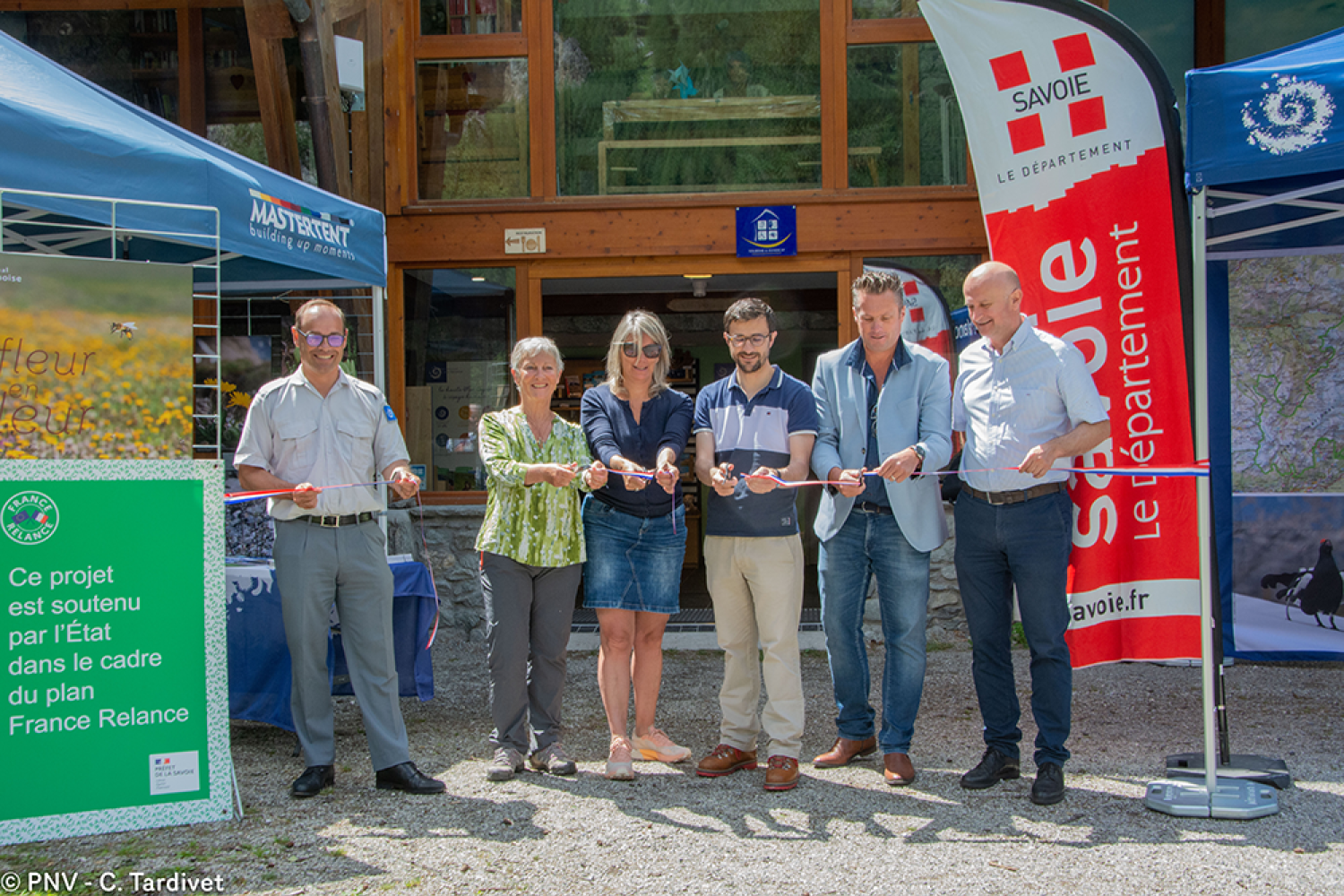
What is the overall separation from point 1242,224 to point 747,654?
3026 millimetres

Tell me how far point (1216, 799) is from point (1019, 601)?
2.95 ft

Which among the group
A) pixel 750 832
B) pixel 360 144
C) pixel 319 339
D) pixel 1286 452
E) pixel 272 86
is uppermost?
pixel 272 86

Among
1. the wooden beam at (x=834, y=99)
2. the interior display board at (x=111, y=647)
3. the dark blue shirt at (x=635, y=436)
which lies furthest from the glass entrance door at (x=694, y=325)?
the interior display board at (x=111, y=647)

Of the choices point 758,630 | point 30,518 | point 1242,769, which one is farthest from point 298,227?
point 1242,769

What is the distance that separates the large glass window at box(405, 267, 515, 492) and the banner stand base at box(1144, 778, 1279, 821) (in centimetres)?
470

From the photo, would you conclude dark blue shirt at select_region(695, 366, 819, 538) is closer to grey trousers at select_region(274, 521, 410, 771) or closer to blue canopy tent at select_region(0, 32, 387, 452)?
grey trousers at select_region(274, 521, 410, 771)

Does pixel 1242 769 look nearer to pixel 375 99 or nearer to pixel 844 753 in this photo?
pixel 844 753

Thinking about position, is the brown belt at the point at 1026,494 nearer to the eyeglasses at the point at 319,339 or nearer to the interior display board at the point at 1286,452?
the eyeglasses at the point at 319,339

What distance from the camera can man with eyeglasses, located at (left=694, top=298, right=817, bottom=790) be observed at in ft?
12.8

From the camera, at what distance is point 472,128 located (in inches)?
282

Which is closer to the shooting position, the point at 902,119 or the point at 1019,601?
the point at 1019,601

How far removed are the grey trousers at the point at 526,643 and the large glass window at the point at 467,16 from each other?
4508mm

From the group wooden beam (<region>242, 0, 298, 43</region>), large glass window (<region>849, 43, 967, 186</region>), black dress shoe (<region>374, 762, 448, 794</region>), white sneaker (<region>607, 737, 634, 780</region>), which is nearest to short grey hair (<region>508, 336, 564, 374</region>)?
white sneaker (<region>607, 737, 634, 780</region>)

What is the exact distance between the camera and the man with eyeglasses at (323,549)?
12.5ft
